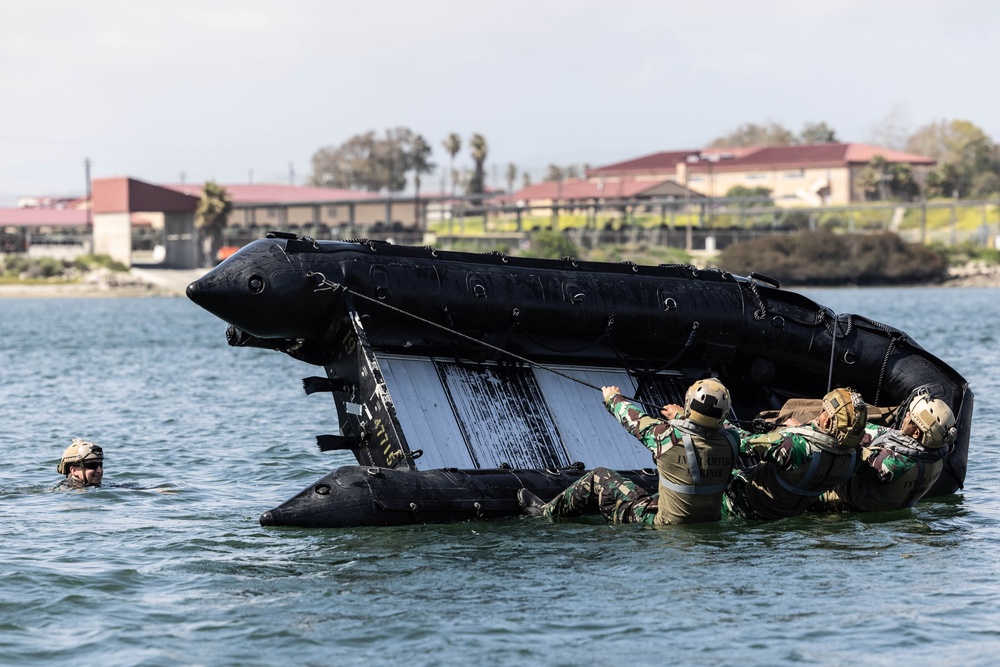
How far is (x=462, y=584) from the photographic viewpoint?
963 centimetres

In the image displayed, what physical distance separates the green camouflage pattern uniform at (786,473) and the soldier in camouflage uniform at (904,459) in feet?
1.96

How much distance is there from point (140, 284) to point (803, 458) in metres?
87.6

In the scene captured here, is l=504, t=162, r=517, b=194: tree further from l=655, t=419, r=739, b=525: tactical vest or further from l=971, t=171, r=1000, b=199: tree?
l=655, t=419, r=739, b=525: tactical vest

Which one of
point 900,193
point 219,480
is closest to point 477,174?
point 900,193

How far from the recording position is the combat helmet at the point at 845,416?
10969 millimetres

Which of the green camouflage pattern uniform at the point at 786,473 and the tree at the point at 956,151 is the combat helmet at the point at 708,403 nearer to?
the green camouflage pattern uniform at the point at 786,473

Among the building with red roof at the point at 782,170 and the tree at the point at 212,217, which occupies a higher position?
the building with red roof at the point at 782,170

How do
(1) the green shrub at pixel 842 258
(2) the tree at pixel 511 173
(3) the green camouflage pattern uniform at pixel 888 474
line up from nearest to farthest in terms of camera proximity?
(3) the green camouflage pattern uniform at pixel 888 474 < (1) the green shrub at pixel 842 258 < (2) the tree at pixel 511 173

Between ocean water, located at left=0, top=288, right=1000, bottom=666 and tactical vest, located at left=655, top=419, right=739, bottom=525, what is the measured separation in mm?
252

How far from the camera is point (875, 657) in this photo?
8180mm

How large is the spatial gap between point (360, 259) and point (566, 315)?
216 centimetres

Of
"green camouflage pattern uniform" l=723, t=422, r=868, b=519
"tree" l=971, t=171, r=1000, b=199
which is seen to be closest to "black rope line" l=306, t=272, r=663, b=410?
"green camouflage pattern uniform" l=723, t=422, r=868, b=519

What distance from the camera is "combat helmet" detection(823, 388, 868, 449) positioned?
1097cm

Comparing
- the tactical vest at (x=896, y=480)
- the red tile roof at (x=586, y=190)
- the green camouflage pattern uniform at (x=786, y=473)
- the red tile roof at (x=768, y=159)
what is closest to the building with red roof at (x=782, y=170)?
the red tile roof at (x=768, y=159)
